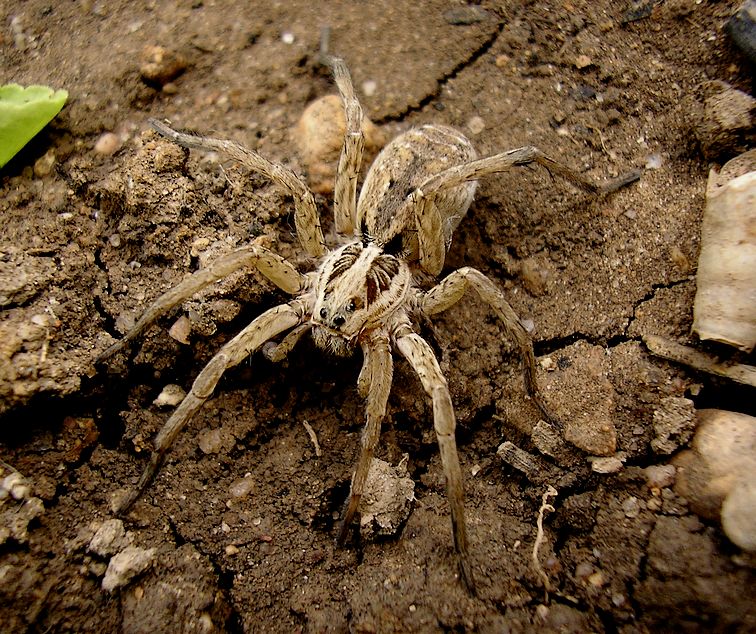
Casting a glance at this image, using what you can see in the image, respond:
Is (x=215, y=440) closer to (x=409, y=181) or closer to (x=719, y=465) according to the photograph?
(x=409, y=181)

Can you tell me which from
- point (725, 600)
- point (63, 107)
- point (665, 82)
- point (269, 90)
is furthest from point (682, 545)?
point (63, 107)

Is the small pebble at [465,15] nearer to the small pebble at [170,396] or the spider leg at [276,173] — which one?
the spider leg at [276,173]

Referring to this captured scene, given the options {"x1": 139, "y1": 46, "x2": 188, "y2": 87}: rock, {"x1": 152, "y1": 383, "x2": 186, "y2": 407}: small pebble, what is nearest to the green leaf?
{"x1": 139, "y1": 46, "x2": 188, "y2": 87}: rock

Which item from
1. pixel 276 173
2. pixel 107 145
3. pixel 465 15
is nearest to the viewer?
pixel 276 173

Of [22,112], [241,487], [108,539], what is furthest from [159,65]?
[108,539]

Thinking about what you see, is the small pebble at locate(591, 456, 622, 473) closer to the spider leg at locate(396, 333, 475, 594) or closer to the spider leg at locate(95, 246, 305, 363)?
the spider leg at locate(396, 333, 475, 594)

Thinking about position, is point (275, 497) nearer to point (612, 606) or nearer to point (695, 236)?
point (612, 606)

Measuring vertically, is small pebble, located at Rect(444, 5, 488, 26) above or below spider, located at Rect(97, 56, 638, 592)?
above

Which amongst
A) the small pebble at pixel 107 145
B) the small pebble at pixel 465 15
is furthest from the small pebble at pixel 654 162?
the small pebble at pixel 107 145
